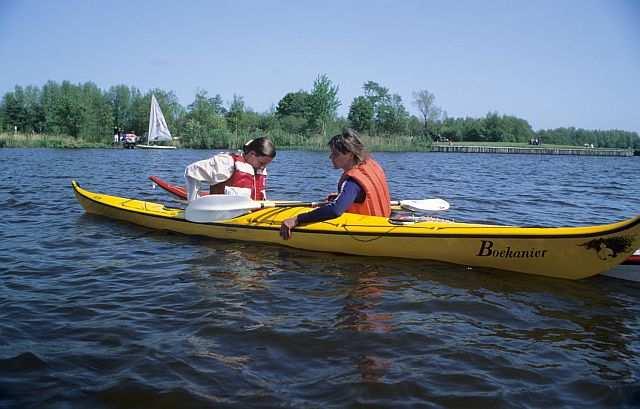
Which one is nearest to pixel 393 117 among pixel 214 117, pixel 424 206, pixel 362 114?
pixel 362 114

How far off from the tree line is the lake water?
42.0m

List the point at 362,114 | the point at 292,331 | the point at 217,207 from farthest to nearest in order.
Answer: the point at 362,114, the point at 217,207, the point at 292,331

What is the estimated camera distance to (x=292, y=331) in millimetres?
3604

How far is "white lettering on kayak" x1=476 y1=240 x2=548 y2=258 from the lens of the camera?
4750 mm

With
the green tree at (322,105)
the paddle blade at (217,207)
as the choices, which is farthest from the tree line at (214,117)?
the paddle blade at (217,207)

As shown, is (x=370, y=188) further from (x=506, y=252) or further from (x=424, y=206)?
(x=506, y=252)

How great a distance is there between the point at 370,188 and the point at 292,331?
7.16 feet

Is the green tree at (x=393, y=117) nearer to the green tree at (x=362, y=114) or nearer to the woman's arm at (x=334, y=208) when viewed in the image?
the green tree at (x=362, y=114)

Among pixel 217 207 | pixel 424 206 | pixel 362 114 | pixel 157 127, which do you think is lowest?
pixel 217 207

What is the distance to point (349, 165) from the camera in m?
5.38

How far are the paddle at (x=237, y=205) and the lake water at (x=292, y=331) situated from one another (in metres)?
0.41

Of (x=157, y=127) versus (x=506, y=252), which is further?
(x=157, y=127)

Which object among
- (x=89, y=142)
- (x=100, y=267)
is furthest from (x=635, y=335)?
(x=89, y=142)

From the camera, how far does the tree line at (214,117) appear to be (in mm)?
52469
